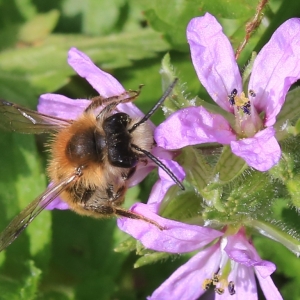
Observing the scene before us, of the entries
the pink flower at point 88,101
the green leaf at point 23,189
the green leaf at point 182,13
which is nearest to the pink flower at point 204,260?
the pink flower at point 88,101

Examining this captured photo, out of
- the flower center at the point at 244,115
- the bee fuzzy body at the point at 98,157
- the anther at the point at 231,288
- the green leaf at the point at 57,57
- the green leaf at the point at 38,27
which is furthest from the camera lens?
Answer: the green leaf at the point at 38,27

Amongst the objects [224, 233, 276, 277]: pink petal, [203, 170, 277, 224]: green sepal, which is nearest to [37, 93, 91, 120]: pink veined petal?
[203, 170, 277, 224]: green sepal

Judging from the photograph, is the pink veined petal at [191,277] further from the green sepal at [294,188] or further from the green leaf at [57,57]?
the green leaf at [57,57]

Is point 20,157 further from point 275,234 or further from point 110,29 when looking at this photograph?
point 275,234

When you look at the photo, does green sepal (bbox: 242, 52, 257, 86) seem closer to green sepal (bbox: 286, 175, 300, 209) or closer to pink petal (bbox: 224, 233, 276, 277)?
green sepal (bbox: 286, 175, 300, 209)

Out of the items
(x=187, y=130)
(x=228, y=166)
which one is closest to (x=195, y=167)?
(x=228, y=166)

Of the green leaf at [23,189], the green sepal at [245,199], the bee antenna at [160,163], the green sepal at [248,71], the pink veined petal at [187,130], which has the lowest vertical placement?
the green leaf at [23,189]
